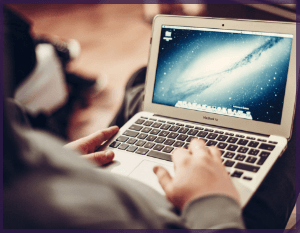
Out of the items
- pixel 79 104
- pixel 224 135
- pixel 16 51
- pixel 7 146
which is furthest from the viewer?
pixel 79 104

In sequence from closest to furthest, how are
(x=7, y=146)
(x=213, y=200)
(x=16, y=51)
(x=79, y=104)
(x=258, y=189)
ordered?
(x=7, y=146)
(x=213, y=200)
(x=258, y=189)
(x=16, y=51)
(x=79, y=104)

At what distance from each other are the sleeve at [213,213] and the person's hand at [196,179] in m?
0.01

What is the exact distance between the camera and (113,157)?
0.63 m

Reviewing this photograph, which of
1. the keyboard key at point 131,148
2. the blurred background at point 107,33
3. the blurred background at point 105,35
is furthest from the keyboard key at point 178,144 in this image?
the blurred background at point 107,33

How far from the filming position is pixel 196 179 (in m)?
0.40

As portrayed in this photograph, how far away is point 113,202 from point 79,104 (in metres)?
1.68

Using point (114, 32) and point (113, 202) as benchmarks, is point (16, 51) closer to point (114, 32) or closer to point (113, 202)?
point (113, 202)

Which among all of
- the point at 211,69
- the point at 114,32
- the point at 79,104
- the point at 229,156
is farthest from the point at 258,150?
the point at 114,32

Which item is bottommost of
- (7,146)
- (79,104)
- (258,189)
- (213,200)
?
(79,104)

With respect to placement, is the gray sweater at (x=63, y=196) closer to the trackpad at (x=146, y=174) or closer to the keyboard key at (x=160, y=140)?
the trackpad at (x=146, y=174)

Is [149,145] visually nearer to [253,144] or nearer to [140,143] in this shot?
[140,143]

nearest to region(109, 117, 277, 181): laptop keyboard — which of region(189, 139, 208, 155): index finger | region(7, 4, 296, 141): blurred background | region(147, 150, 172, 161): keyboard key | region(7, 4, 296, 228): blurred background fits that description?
region(147, 150, 172, 161): keyboard key

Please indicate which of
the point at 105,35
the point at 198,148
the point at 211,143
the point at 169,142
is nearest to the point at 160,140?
the point at 169,142

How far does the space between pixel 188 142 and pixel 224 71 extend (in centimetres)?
21
